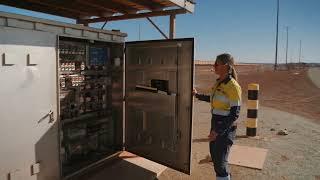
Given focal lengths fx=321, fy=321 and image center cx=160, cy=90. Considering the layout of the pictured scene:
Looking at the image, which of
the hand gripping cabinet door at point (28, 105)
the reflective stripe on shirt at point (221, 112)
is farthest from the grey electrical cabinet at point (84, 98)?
the reflective stripe on shirt at point (221, 112)

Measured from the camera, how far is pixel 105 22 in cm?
761

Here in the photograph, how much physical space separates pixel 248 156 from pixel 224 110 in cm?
275

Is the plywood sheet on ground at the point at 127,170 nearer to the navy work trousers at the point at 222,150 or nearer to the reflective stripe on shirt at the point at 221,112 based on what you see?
the navy work trousers at the point at 222,150

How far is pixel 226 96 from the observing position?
14.6 ft

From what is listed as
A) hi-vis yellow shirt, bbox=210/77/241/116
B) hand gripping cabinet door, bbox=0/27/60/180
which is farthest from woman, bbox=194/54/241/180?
hand gripping cabinet door, bbox=0/27/60/180

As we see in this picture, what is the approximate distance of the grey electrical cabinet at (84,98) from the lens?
4480 mm

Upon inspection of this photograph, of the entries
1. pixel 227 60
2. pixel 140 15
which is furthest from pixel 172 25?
pixel 227 60

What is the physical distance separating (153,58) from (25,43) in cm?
236

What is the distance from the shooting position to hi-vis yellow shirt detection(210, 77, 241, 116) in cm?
438

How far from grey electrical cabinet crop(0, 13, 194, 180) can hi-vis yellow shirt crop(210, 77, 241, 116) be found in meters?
0.87

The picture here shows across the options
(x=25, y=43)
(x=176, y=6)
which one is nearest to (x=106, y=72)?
(x=176, y=6)

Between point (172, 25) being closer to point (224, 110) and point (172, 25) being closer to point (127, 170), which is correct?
point (224, 110)

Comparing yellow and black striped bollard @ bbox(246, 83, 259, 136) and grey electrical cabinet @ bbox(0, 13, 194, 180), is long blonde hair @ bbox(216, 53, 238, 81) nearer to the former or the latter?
grey electrical cabinet @ bbox(0, 13, 194, 180)

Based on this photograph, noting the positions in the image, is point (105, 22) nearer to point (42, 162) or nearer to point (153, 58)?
point (153, 58)
